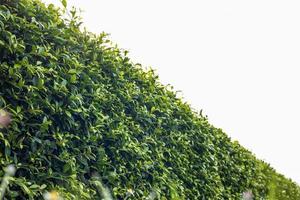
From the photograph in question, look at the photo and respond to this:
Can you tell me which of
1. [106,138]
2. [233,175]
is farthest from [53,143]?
[233,175]

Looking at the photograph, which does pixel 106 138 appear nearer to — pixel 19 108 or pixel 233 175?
pixel 19 108

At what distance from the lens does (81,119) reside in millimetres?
2977

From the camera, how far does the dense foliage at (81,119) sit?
2430 mm

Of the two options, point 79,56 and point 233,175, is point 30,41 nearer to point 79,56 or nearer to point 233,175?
point 79,56

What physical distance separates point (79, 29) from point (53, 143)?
133 cm

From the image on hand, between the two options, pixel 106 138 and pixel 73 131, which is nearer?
pixel 73 131

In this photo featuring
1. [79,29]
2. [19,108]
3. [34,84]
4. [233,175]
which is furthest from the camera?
[233,175]

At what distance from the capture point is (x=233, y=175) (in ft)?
21.1

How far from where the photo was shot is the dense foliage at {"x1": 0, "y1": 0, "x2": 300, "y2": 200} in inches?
95.7

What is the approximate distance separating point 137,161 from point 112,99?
2.13 feet

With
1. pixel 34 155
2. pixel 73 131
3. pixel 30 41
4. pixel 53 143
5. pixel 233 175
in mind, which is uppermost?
pixel 233 175

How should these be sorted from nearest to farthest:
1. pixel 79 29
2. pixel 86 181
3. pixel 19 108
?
pixel 19 108 → pixel 86 181 → pixel 79 29

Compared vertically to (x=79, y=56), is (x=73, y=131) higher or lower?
lower

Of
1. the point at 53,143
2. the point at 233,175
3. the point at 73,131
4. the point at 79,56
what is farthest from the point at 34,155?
the point at 233,175
